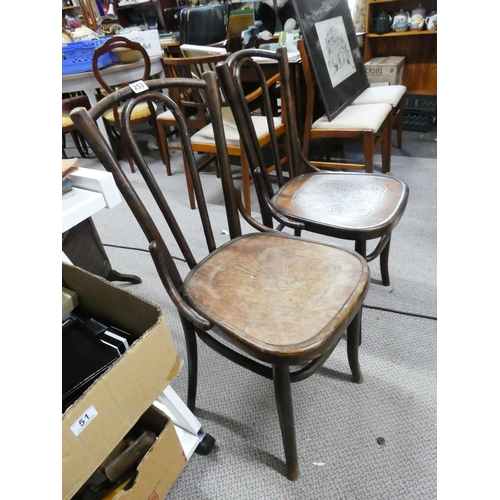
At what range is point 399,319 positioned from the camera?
133 centimetres

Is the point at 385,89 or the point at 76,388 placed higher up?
the point at 385,89

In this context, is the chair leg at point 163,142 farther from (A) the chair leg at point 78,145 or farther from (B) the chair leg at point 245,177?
(A) the chair leg at point 78,145

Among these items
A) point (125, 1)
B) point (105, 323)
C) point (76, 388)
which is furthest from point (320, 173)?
point (125, 1)

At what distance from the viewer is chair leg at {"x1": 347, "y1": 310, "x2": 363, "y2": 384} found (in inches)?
39.1

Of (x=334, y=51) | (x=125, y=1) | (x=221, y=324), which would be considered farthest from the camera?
(x=125, y=1)

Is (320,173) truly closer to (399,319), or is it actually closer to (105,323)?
(399,319)

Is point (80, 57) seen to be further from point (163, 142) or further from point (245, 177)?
point (245, 177)

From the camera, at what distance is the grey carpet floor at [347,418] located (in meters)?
0.92

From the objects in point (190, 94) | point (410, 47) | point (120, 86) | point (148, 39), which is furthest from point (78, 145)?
point (410, 47)

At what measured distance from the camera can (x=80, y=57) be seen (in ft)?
8.43

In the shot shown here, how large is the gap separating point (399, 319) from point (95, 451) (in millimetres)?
1107

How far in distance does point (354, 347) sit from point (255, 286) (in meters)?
0.41

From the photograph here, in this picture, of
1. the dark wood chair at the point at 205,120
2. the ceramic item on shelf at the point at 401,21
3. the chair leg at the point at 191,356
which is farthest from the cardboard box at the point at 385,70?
the chair leg at the point at 191,356

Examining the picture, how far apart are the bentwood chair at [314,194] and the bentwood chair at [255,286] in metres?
0.11
